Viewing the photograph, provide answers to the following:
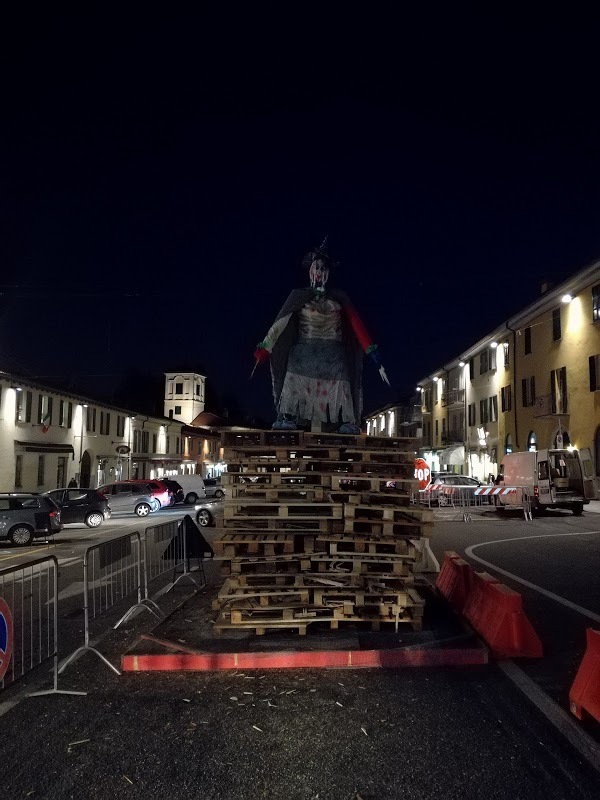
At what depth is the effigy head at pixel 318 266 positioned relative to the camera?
7.88 meters

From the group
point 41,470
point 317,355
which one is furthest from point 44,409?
point 317,355

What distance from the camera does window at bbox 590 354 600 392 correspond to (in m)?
29.8

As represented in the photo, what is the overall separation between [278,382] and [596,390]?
26164mm

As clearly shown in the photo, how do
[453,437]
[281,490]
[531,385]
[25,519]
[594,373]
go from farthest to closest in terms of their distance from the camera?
[453,437], [531,385], [594,373], [25,519], [281,490]

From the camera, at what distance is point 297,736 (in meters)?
4.86

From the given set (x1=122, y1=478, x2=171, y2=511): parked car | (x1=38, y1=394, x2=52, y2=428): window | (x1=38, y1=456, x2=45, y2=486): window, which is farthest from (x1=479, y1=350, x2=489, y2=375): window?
(x1=38, y1=456, x2=45, y2=486): window

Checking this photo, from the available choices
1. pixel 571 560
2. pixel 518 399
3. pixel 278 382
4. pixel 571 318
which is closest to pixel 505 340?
pixel 518 399

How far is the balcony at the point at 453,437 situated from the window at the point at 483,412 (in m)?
5.09

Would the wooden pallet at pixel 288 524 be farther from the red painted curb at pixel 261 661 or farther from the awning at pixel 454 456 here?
the awning at pixel 454 456

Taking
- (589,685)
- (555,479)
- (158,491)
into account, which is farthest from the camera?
(158,491)

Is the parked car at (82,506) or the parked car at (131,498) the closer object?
the parked car at (82,506)

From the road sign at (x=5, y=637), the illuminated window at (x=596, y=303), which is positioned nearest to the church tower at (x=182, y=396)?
the illuminated window at (x=596, y=303)

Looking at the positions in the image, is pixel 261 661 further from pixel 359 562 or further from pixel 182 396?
pixel 182 396

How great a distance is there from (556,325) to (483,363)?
42.9 ft
